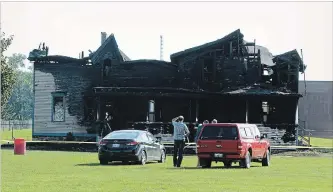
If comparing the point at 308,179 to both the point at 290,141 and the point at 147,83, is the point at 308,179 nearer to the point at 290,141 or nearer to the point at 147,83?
the point at 290,141

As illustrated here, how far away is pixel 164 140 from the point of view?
5491 centimetres

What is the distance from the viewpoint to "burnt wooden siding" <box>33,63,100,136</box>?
60594mm

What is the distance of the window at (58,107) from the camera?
6081 centimetres

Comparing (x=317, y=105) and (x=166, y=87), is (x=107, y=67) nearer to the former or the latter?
(x=166, y=87)

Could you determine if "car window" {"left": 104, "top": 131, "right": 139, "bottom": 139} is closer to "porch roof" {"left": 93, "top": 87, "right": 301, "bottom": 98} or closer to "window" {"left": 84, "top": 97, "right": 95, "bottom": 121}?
"porch roof" {"left": 93, "top": 87, "right": 301, "bottom": 98}

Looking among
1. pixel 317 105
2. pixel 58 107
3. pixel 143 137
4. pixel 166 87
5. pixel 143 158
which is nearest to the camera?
pixel 143 158

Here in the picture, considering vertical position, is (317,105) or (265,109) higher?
(317,105)

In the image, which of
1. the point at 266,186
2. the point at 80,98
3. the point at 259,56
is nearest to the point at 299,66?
the point at 259,56

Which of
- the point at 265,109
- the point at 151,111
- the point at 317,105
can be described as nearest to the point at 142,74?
the point at 151,111

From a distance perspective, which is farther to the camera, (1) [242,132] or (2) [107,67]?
(2) [107,67]

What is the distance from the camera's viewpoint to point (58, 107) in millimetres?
61500

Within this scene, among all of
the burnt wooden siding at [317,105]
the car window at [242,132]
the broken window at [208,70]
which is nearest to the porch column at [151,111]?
the broken window at [208,70]

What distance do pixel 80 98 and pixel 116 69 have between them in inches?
138

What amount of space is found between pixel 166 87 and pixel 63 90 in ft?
26.5
